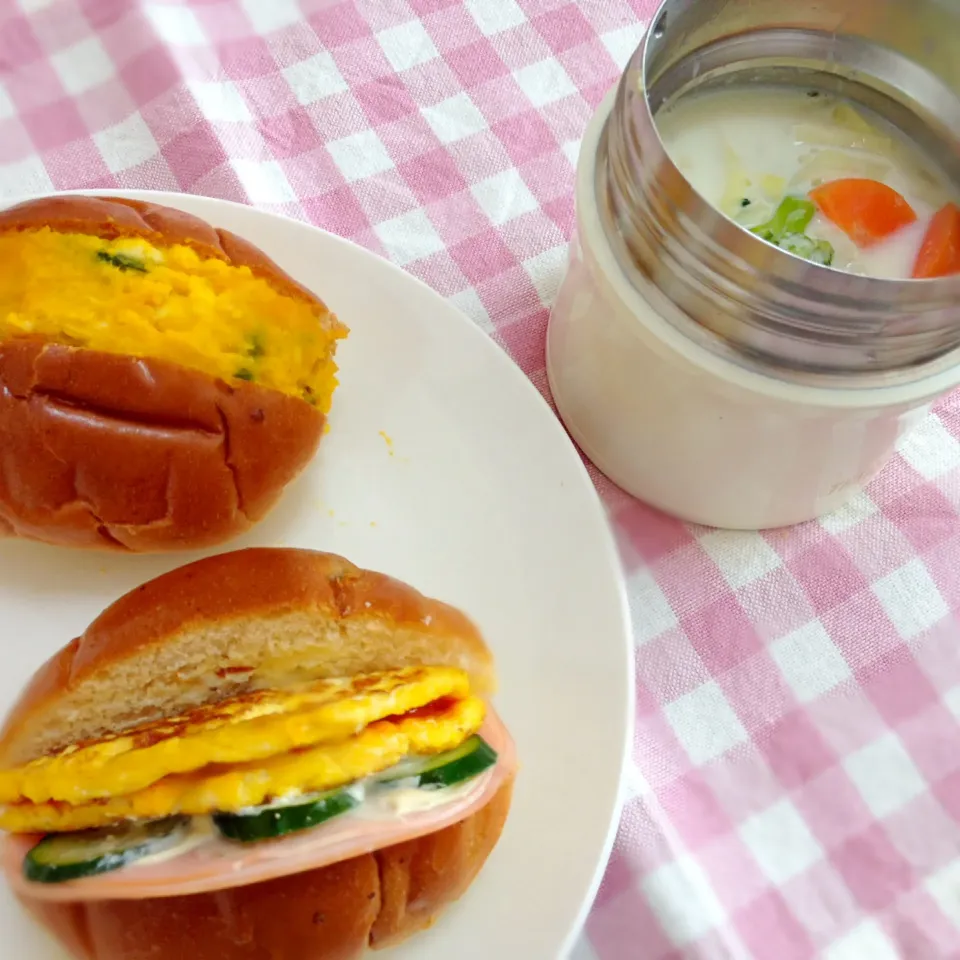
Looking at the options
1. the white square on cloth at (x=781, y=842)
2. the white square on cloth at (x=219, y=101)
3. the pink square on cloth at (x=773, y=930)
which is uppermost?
the white square on cloth at (x=219, y=101)

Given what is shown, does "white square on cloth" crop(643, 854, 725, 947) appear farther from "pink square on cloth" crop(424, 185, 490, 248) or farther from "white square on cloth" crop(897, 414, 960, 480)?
"pink square on cloth" crop(424, 185, 490, 248)

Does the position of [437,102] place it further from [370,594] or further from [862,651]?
[862,651]

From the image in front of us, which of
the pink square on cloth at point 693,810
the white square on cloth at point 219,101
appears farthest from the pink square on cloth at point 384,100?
the pink square on cloth at point 693,810

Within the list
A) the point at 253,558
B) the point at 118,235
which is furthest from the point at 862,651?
the point at 118,235

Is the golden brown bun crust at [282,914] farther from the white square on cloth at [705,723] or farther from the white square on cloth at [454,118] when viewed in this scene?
the white square on cloth at [454,118]

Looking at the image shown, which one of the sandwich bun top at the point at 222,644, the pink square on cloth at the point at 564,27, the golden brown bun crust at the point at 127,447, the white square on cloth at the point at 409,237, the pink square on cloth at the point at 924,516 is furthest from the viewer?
the pink square on cloth at the point at 564,27

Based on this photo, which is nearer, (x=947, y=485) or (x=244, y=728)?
(x=244, y=728)
